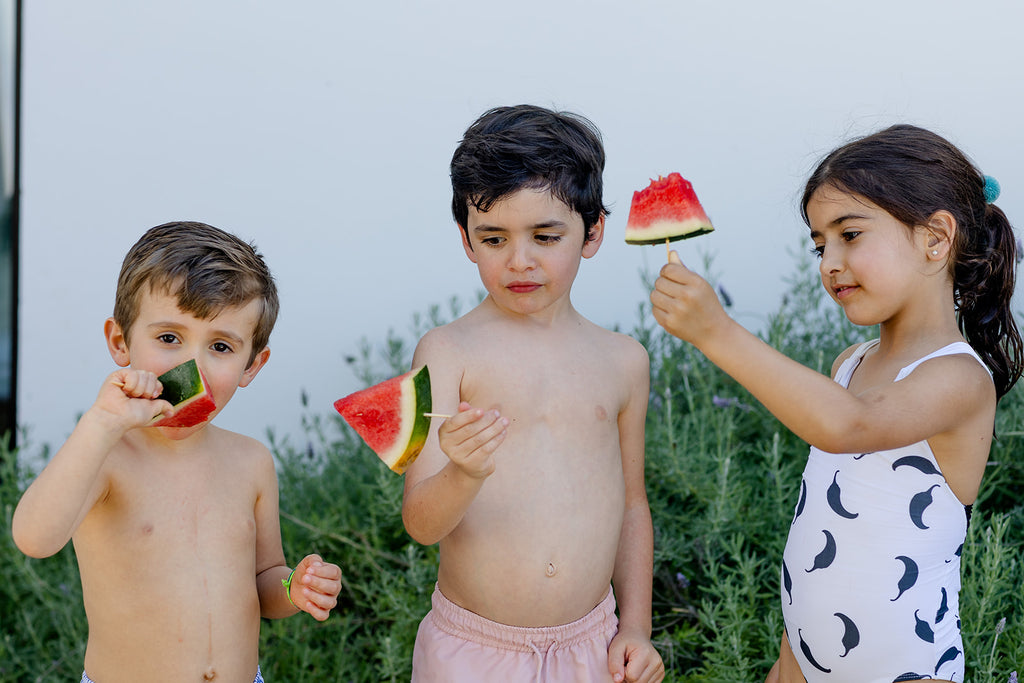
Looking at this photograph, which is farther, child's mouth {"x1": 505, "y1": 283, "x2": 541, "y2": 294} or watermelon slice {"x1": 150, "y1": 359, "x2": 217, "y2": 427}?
child's mouth {"x1": 505, "y1": 283, "x2": 541, "y2": 294}

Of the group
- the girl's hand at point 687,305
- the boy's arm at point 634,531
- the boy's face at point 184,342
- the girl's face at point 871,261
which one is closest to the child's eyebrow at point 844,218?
the girl's face at point 871,261

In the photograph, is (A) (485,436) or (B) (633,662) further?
(B) (633,662)

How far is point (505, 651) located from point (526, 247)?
2.93ft

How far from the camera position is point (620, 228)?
4.29m

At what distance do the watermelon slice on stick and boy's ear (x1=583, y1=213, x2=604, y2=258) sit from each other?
0.65ft

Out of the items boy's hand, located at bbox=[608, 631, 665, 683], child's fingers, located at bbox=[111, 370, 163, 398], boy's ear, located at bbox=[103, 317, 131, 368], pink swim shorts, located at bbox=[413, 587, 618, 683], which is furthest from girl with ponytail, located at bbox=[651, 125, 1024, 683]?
boy's ear, located at bbox=[103, 317, 131, 368]

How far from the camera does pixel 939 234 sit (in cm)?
206

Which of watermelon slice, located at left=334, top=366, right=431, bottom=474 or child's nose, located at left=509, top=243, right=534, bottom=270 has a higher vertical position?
child's nose, located at left=509, top=243, right=534, bottom=270

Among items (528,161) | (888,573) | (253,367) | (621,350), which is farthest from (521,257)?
(888,573)

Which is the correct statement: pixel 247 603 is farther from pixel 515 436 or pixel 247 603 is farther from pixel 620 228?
pixel 620 228

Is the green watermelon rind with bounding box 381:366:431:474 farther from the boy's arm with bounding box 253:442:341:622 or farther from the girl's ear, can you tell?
the girl's ear

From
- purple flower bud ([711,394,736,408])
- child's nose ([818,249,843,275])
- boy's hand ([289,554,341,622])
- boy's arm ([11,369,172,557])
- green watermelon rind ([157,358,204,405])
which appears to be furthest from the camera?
purple flower bud ([711,394,736,408])

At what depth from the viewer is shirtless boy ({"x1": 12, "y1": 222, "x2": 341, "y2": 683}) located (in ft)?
6.50

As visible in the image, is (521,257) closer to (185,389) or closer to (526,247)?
(526,247)
